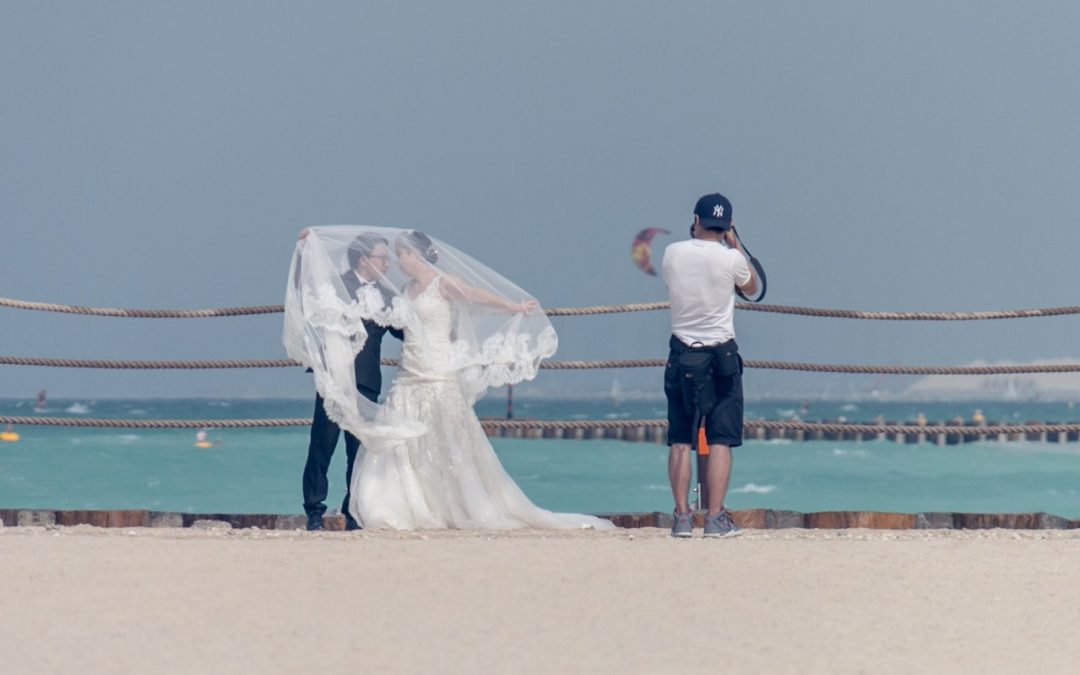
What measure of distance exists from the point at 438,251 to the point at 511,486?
49.0 inches

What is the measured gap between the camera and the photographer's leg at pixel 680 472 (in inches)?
271

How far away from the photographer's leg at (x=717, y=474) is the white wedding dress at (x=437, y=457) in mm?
973

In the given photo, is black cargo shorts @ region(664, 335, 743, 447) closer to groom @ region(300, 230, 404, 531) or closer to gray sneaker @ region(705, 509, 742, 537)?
gray sneaker @ region(705, 509, 742, 537)

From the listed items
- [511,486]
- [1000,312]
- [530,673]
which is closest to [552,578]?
[530,673]

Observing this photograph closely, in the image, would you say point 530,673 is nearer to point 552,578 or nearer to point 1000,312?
point 552,578

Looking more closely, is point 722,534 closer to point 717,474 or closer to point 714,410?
point 717,474

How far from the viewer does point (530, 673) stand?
4.21m

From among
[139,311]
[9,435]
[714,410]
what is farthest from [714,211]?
[9,435]

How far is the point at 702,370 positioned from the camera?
268 inches

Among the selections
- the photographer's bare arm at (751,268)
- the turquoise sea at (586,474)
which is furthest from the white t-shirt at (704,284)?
the turquoise sea at (586,474)

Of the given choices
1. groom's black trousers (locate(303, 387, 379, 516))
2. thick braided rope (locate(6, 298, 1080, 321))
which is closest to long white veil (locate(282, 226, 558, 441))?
groom's black trousers (locate(303, 387, 379, 516))

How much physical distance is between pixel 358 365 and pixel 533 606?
9.01ft

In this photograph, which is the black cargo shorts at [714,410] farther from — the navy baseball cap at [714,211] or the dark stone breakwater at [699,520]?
the dark stone breakwater at [699,520]

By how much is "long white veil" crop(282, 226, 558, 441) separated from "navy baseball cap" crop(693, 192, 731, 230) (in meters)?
1.35
